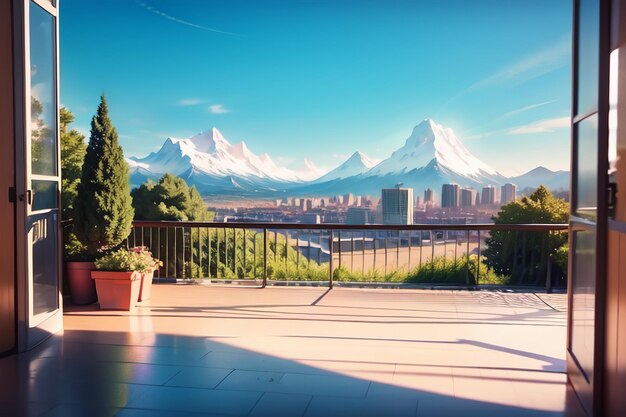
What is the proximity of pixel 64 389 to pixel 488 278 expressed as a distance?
530cm

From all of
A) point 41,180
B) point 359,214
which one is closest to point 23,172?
point 41,180

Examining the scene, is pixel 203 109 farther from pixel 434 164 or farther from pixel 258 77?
pixel 434 164

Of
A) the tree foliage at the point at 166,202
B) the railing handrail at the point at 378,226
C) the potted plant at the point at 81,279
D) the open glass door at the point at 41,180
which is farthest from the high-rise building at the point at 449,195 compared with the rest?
the open glass door at the point at 41,180

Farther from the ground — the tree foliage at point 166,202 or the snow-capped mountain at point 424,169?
the snow-capped mountain at point 424,169

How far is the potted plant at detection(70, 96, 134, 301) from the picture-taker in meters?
5.19

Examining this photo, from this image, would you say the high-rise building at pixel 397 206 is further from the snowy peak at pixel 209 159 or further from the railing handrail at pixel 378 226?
the snowy peak at pixel 209 159

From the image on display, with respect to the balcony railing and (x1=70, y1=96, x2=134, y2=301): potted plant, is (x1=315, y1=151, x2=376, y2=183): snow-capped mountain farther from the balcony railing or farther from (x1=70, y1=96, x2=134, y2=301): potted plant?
(x1=70, y1=96, x2=134, y2=301): potted plant

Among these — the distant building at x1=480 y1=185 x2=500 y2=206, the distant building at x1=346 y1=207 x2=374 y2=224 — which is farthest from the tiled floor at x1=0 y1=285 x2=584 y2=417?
the distant building at x1=480 y1=185 x2=500 y2=206

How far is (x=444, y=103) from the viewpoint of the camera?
1057cm

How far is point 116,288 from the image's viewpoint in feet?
16.5

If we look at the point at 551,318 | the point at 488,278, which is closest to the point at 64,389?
the point at 551,318

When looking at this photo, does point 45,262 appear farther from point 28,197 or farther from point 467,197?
point 467,197

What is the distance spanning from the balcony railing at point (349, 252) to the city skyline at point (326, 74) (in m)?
3.60

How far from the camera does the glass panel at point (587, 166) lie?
262 centimetres
